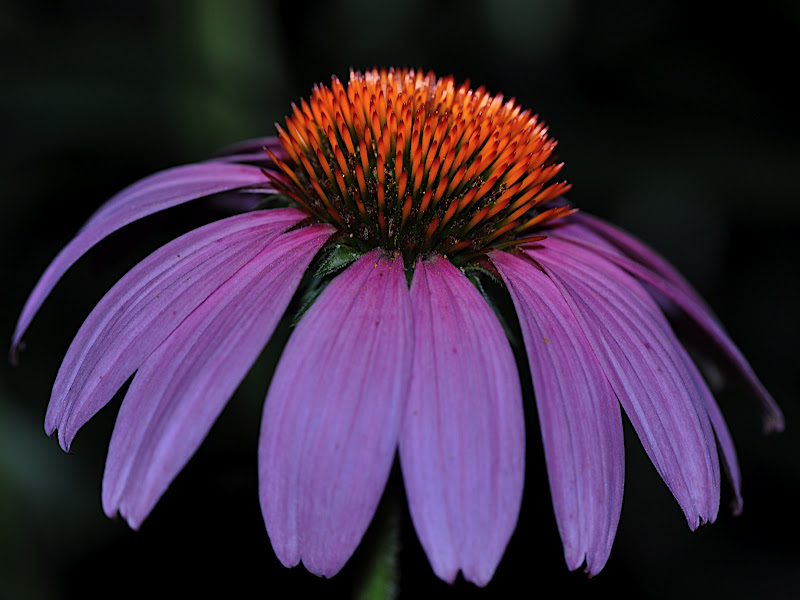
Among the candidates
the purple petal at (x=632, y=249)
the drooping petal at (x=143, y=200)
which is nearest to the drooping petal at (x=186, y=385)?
the drooping petal at (x=143, y=200)

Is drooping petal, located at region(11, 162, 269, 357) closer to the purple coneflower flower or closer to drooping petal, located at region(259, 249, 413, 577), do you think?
the purple coneflower flower

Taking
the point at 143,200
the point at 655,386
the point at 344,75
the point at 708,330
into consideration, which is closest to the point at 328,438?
the point at 655,386

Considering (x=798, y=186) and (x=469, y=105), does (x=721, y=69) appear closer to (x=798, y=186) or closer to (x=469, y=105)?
(x=798, y=186)

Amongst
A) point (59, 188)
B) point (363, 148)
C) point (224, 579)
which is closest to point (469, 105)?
point (363, 148)

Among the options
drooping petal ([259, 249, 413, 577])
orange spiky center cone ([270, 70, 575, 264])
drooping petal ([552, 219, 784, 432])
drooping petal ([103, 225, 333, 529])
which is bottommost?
drooping petal ([552, 219, 784, 432])

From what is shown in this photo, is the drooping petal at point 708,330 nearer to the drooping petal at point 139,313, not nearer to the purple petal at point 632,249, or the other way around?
the purple petal at point 632,249

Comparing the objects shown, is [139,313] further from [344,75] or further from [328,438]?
[344,75]

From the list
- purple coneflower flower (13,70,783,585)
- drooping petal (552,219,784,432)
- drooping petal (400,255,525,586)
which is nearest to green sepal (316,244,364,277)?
purple coneflower flower (13,70,783,585)
